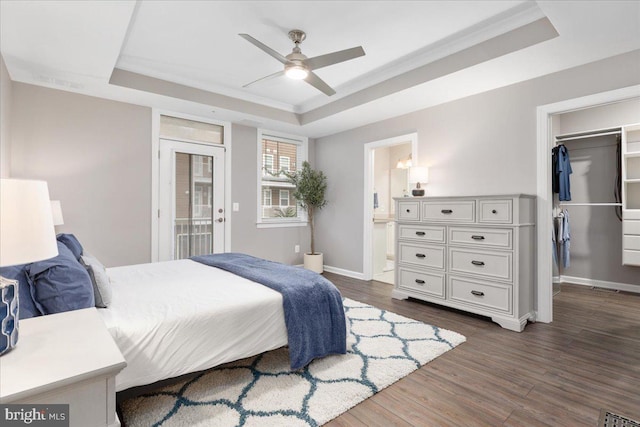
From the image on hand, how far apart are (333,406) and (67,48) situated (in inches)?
135

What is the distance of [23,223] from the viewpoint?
1.01 m

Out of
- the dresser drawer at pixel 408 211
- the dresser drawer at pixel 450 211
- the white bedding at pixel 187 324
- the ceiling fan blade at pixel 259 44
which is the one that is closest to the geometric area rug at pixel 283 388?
the white bedding at pixel 187 324

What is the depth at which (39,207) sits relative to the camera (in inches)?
42.0

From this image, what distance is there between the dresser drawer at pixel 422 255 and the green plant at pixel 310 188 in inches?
75.7

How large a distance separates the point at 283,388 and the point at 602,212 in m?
5.09

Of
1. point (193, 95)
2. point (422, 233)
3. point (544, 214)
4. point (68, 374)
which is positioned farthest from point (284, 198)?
point (68, 374)

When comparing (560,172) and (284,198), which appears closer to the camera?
(560,172)

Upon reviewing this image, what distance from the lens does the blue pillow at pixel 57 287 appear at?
1.55m

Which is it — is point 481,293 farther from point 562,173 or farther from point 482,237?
point 562,173

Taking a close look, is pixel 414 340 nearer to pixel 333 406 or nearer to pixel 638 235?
pixel 333 406

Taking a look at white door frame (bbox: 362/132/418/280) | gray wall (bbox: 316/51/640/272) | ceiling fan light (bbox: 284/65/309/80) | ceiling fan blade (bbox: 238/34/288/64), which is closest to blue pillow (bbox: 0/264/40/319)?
ceiling fan blade (bbox: 238/34/288/64)

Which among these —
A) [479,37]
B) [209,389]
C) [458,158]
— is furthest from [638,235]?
[209,389]

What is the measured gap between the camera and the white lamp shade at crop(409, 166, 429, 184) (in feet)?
13.2

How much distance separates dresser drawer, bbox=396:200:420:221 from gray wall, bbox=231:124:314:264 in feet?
7.47
